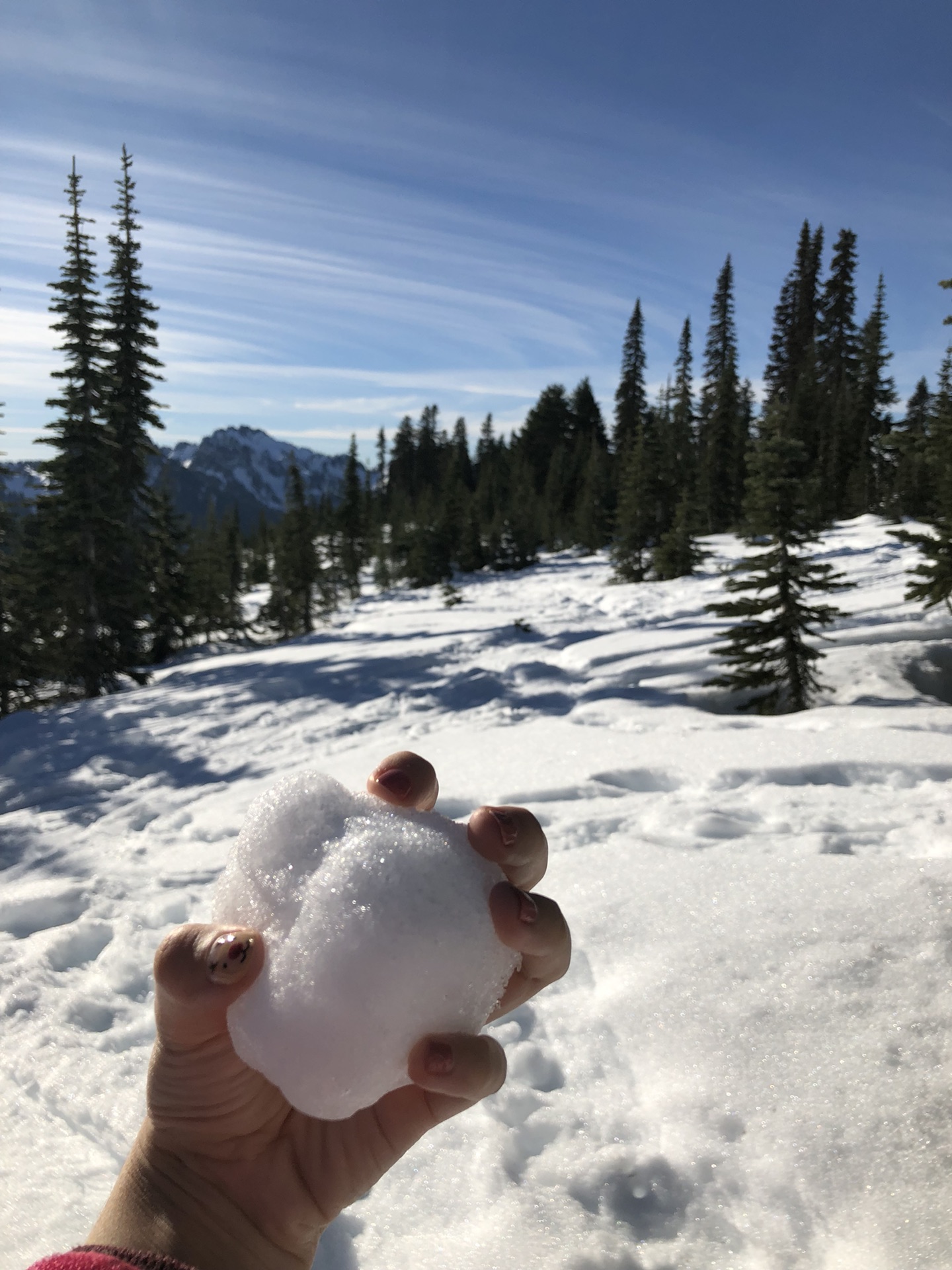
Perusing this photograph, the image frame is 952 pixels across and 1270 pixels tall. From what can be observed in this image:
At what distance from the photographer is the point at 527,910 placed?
1558mm

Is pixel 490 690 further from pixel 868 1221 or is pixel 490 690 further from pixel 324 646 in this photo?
pixel 868 1221

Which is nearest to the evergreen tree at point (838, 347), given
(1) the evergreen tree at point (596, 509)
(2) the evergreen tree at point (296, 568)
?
(1) the evergreen tree at point (596, 509)

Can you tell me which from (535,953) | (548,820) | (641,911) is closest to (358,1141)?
(535,953)

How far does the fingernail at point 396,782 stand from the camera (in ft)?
6.00

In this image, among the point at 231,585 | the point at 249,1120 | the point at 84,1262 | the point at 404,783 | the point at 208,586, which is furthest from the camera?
the point at 231,585

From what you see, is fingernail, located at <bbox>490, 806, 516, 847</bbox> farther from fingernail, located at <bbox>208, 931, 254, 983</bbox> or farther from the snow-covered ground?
the snow-covered ground

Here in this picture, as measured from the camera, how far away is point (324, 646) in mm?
14656

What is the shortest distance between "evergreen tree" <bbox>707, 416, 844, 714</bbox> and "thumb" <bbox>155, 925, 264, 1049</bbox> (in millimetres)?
8531

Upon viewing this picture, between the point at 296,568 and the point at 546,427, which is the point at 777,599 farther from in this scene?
the point at 546,427

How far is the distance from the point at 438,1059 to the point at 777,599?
9.62m

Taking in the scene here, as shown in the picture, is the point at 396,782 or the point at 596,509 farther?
the point at 596,509

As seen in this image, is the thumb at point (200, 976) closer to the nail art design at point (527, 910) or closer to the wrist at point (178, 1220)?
the wrist at point (178, 1220)

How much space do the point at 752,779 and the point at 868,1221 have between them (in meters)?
2.94

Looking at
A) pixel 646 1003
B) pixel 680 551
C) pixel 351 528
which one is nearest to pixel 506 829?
pixel 646 1003
